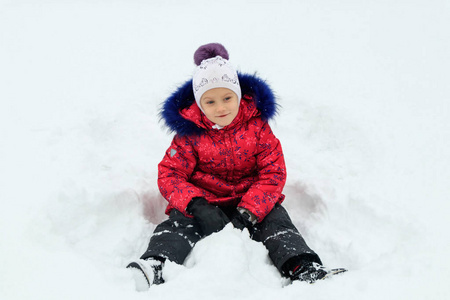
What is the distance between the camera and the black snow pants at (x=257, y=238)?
169 centimetres

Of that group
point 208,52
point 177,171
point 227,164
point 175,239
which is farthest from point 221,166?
point 208,52

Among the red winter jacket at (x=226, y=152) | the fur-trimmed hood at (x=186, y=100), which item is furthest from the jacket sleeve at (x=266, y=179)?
the fur-trimmed hood at (x=186, y=100)

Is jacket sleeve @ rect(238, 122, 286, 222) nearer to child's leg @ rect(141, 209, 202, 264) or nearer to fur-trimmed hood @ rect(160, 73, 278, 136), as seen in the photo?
fur-trimmed hood @ rect(160, 73, 278, 136)

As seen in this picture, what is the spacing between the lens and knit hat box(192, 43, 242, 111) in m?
1.84

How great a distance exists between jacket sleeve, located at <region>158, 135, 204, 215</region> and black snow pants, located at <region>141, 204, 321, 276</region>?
102 mm

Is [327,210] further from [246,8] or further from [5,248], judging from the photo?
[246,8]

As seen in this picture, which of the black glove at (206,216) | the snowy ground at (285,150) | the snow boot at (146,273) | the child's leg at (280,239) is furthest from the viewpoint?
the black glove at (206,216)

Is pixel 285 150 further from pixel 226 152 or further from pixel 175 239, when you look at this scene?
pixel 175 239

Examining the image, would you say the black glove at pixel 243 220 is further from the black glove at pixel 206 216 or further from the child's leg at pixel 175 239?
the child's leg at pixel 175 239

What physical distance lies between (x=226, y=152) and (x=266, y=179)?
0.94ft

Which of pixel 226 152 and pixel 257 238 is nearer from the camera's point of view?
pixel 257 238

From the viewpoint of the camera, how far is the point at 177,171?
2070 mm

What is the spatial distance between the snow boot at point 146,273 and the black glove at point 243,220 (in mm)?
452

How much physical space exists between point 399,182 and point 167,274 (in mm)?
1545
